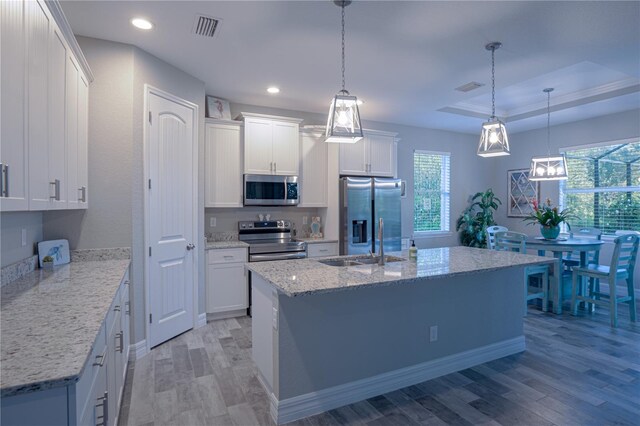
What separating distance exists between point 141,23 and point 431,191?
5.17 meters

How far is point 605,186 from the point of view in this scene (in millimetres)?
5434

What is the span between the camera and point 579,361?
3.05 meters

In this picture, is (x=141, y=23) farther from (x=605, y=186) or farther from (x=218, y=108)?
(x=605, y=186)

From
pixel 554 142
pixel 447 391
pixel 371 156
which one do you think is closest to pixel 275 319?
pixel 447 391

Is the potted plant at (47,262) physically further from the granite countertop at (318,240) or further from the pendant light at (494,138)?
the pendant light at (494,138)

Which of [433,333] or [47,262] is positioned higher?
[47,262]

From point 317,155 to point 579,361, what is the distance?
367cm

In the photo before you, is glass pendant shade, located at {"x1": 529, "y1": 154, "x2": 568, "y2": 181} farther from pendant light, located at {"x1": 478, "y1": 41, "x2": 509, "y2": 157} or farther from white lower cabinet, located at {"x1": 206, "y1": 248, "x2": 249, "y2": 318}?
white lower cabinet, located at {"x1": 206, "y1": 248, "x2": 249, "y2": 318}

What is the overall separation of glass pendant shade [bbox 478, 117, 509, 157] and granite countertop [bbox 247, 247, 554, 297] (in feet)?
2.98

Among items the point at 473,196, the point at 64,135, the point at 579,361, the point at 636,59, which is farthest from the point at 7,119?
the point at 473,196

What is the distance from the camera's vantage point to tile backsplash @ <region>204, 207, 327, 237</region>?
4664 millimetres

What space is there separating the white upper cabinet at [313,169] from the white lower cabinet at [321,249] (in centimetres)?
60

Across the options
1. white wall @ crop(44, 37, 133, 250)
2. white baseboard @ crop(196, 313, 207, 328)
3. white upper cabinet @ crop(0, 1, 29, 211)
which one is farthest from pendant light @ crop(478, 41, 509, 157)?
white baseboard @ crop(196, 313, 207, 328)

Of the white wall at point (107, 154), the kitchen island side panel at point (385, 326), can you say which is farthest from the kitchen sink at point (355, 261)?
the white wall at point (107, 154)
